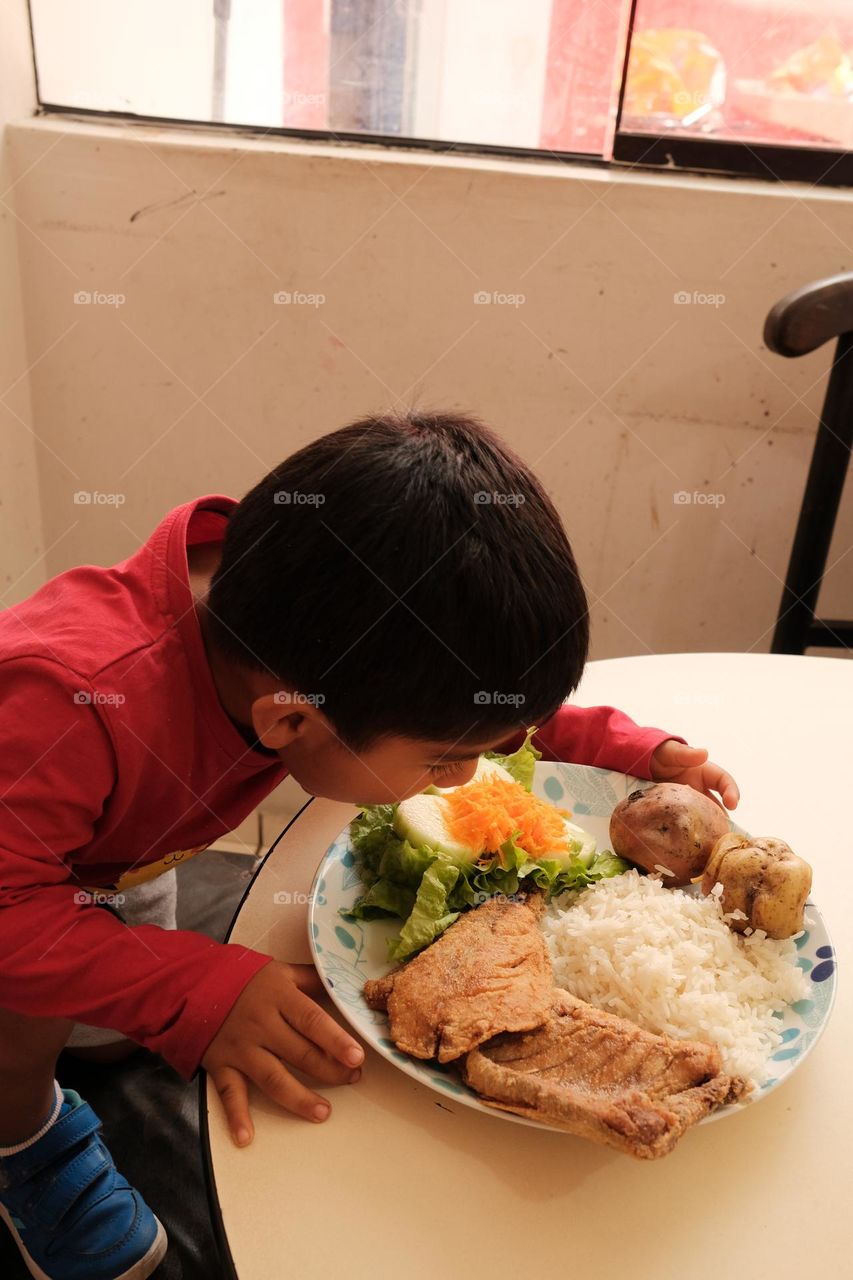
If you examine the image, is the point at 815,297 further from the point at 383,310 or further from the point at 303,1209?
the point at 303,1209

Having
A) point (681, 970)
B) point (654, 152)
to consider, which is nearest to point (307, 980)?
point (681, 970)

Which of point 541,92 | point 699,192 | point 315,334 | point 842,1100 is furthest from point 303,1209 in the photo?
point 541,92

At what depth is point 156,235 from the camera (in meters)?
1.82

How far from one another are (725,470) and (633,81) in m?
0.74

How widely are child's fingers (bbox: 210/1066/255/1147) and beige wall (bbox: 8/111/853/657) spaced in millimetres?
1465

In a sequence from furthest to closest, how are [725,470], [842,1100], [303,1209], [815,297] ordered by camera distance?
[725,470]
[815,297]
[842,1100]
[303,1209]

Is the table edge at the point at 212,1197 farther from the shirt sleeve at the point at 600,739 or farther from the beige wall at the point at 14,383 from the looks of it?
the beige wall at the point at 14,383

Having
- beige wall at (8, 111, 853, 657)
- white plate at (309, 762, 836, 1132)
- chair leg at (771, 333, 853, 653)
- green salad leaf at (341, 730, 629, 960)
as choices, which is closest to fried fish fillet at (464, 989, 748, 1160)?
white plate at (309, 762, 836, 1132)

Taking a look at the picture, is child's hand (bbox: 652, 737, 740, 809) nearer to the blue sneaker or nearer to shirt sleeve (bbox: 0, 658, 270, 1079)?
shirt sleeve (bbox: 0, 658, 270, 1079)

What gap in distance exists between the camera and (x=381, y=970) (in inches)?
30.7

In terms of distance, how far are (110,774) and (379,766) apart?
0.23 m

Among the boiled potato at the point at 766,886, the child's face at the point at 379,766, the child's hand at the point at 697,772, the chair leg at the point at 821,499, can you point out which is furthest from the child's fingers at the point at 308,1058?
the chair leg at the point at 821,499

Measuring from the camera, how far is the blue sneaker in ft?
3.53

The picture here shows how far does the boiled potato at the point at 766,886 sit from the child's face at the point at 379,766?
22 cm
